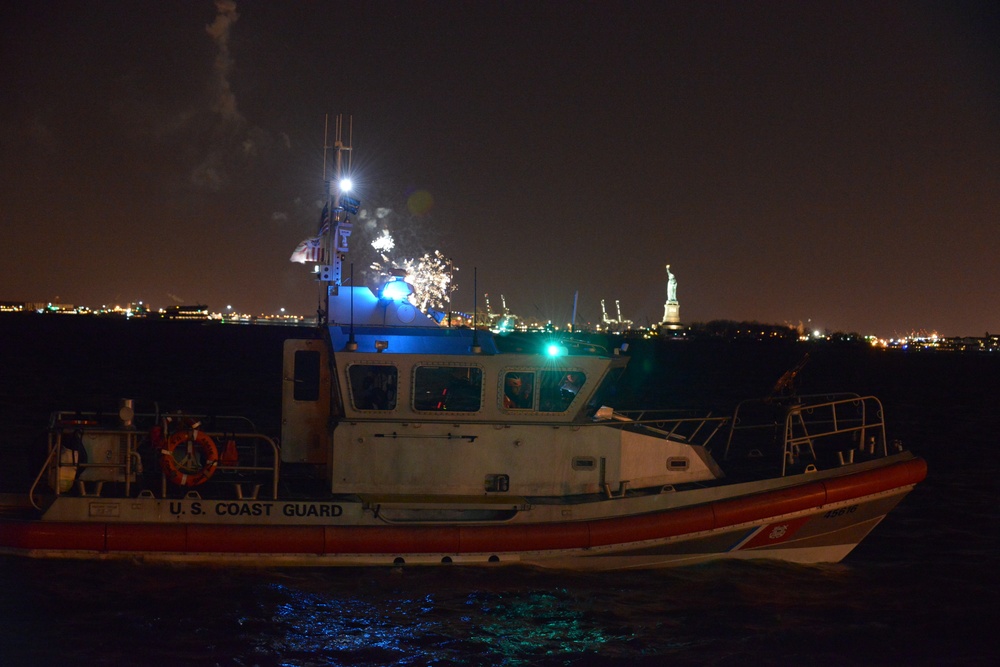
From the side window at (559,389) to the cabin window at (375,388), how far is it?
1650 mm

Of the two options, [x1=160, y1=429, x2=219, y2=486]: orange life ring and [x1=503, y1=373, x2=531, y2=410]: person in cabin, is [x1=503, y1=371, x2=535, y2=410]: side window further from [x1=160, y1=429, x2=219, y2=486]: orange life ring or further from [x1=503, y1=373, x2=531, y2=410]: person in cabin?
[x1=160, y1=429, x2=219, y2=486]: orange life ring

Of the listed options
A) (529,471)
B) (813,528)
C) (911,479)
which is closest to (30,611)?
(529,471)

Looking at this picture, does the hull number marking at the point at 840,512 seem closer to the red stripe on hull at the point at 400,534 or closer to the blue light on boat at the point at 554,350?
the red stripe on hull at the point at 400,534

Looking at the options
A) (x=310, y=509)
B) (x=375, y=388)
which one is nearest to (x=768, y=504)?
(x=375, y=388)

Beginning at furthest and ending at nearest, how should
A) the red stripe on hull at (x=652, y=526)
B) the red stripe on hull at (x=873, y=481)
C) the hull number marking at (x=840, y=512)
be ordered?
the hull number marking at (x=840, y=512)
the red stripe on hull at (x=873, y=481)
the red stripe on hull at (x=652, y=526)

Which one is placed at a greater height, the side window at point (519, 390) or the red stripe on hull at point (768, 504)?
the side window at point (519, 390)

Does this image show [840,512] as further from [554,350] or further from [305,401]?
[305,401]

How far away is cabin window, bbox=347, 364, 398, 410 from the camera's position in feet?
33.3

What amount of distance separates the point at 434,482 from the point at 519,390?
1.38 m

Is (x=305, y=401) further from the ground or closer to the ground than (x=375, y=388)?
closer to the ground

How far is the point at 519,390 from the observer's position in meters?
10.4

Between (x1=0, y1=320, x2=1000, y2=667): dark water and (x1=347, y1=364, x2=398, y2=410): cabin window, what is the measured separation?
1.92 meters

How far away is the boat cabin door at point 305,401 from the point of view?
1101 cm

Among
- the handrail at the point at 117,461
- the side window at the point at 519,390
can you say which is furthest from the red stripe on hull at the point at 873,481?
the handrail at the point at 117,461
